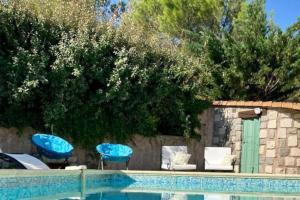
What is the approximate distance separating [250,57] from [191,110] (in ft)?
12.1

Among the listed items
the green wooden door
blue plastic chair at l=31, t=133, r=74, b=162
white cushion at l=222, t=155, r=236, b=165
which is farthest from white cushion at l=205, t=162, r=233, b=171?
blue plastic chair at l=31, t=133, r=74, b=162

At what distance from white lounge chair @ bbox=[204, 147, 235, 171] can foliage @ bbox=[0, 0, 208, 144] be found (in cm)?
98

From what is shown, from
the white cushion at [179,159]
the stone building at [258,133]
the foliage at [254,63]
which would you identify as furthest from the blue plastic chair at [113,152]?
the foliage at [254,63]

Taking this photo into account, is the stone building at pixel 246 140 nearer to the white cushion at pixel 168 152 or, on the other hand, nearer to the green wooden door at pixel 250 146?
the green wooden door at pixel 250 146

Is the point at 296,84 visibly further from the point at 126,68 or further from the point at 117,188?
the point at 117,188

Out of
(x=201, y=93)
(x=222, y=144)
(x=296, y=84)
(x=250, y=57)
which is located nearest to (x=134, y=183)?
(x=222, y=144)

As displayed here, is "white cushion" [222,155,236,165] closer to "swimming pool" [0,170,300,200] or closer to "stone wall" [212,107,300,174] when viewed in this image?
"stone wall" [212,107,300,174]

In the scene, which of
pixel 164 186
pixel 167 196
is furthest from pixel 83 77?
pixel 167 196

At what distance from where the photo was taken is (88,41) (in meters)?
11.6

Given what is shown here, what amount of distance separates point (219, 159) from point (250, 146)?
125 cm

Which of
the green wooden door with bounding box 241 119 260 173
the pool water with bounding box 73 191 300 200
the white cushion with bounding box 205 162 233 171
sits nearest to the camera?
the pool water with bounding box 73 191 300 200

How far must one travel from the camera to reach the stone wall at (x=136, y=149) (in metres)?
10.8

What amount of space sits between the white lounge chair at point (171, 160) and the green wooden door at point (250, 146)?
2.32 m

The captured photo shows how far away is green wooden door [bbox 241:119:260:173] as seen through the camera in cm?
1423
